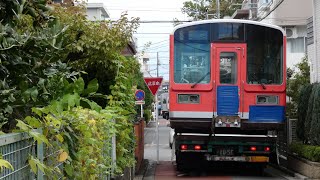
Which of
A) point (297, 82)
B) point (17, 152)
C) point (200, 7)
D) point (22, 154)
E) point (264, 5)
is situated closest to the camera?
point (17, 152)

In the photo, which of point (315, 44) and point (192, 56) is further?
point (315, 44)

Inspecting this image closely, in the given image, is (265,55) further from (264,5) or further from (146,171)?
(264,5)

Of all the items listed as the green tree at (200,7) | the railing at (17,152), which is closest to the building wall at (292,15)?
the green tree at (200,7)

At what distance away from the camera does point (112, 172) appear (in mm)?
8680

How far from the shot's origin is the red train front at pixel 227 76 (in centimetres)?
1401

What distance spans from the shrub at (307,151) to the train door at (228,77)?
2.19m

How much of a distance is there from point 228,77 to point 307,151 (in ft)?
9.55

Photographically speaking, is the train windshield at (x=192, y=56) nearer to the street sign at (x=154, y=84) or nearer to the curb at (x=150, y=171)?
the curb at (x=150, y=171)

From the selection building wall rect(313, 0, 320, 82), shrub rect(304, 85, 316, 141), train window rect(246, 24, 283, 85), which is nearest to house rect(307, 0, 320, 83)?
building wall rect(313, 0, 320, 82)

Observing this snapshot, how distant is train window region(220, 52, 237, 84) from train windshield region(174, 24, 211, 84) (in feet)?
1.20

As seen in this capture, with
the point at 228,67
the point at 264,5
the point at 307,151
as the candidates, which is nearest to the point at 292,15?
the point at 264,5

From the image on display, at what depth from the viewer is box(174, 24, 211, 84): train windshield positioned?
14148 mm

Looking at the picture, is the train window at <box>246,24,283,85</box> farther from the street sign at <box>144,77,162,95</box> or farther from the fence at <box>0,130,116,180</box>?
the fence at <box>0,130,116,180</box>

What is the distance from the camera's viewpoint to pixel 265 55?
A: 14203 mm
